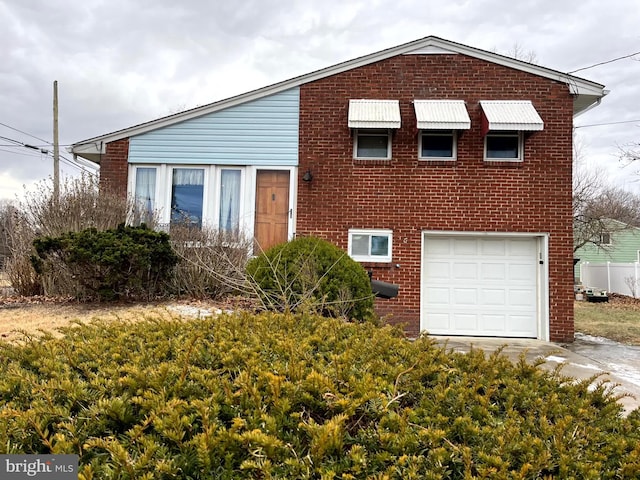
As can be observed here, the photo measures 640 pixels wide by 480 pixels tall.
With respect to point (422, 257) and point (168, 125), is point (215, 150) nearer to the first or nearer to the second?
point (168, 125)

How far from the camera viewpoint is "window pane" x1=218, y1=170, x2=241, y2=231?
358 inches

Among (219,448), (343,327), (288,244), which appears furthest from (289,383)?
(288,244)

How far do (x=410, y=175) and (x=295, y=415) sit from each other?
782 centimetres

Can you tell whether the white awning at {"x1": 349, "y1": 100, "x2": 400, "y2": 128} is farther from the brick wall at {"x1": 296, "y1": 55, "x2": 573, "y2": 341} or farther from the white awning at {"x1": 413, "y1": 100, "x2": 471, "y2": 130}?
the white awning at {"x1": 413, "y1": 100, "x2": 471, "y2": 130}

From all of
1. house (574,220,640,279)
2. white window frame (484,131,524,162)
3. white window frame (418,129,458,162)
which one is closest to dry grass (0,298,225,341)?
white window frame (418,129,458,162)

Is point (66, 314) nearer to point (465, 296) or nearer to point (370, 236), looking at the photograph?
point (370, 236)

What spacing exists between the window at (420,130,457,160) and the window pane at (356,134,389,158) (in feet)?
2.59

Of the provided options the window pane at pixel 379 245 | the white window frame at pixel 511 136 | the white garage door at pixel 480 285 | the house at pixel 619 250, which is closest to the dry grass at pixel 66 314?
the white garage door at pixel 480 285

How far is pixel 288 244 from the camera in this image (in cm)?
612

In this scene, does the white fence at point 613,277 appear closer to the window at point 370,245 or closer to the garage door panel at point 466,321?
the garage door panel at point 466,321

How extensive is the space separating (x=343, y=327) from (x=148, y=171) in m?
7.86

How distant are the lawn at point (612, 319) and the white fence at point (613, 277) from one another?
1327mm

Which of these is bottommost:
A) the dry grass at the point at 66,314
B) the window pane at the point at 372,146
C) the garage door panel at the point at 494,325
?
the garage door panel at the point at 494,325

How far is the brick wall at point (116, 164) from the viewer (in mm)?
9242
